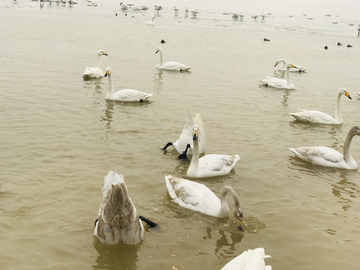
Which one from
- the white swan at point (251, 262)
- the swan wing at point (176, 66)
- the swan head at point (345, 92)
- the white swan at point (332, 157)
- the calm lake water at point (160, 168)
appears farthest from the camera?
the swan wing at point (176, 66)

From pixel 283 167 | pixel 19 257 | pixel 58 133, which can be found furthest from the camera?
Answer: pixel 58 133

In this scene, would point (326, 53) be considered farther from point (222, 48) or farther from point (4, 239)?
point (4, 239)

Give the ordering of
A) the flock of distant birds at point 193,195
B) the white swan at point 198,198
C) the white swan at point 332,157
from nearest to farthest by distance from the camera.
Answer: the flock of distant birds at point 193,195 < the white swan at point 198,198 < the white swan at point 332,157

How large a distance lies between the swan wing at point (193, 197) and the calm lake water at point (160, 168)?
0.18 meters

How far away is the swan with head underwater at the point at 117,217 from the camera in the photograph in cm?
567

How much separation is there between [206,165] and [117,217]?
11.2 feet

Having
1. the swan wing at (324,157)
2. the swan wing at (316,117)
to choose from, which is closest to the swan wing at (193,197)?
the swan wing at (324,157)

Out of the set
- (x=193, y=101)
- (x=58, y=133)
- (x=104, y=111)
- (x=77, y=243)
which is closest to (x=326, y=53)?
(x=193, y=101)

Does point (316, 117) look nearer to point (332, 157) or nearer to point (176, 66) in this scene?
point (332, 157)

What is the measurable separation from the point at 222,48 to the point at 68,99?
18.2 metres

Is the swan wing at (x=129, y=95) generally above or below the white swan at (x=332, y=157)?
above

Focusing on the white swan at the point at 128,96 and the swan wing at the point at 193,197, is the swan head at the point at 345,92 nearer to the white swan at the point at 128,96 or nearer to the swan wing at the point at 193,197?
the white swan at the point at 128,96

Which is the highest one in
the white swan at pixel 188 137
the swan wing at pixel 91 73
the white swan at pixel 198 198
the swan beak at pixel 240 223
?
the swan wing at pixel 91 73

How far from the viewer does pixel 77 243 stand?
20.2 ft
